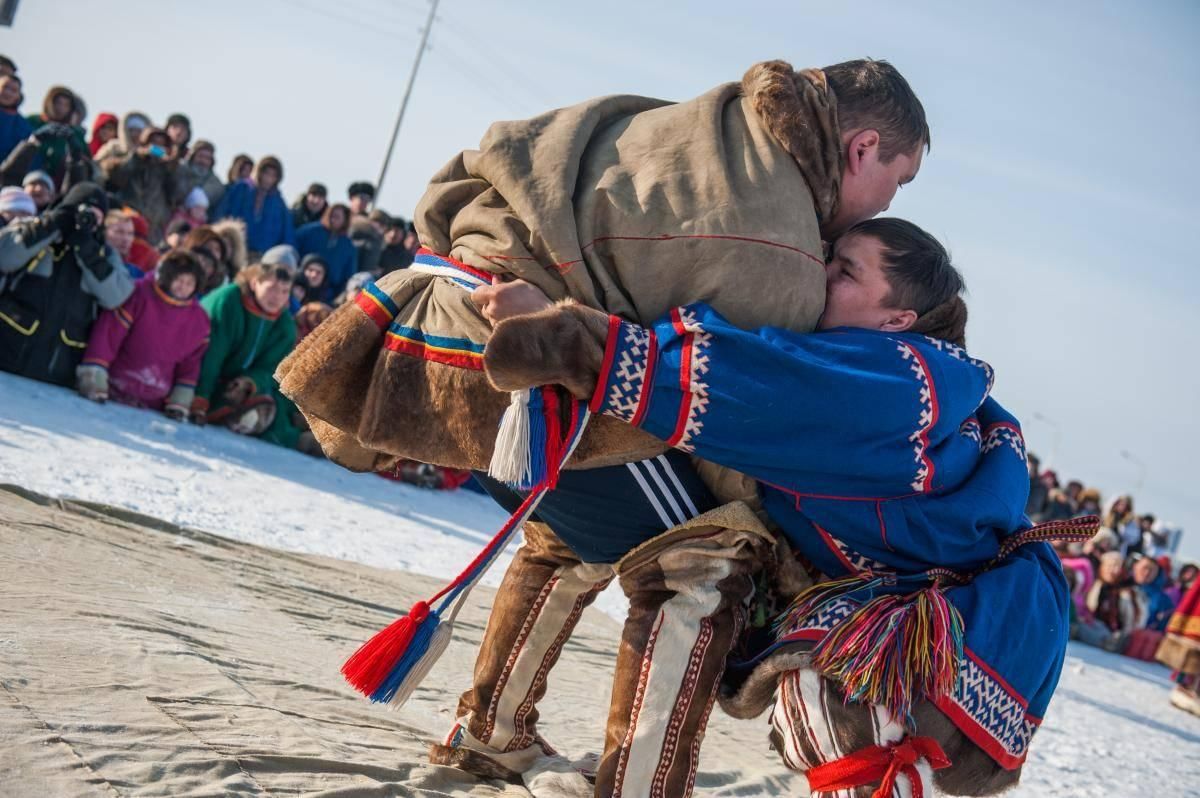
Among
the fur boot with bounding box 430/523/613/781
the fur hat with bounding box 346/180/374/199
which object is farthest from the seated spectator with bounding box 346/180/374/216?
the fur boot with bounding box 430/523/613/781

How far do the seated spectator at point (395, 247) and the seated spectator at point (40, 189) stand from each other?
151 inches

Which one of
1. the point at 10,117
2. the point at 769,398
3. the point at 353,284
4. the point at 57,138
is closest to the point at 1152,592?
the point at 353,284

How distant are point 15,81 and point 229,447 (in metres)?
3.35

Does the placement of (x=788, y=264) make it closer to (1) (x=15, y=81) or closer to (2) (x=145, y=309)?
(2) (x=145, y=309)

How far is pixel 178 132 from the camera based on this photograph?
31.0ft

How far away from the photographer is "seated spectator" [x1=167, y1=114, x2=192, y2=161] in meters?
9.20

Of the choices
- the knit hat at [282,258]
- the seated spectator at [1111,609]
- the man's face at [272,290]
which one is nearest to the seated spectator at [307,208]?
the knit hat at [282,258]

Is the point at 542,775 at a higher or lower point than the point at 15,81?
lower

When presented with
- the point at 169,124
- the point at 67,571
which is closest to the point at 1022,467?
the point at 67,571

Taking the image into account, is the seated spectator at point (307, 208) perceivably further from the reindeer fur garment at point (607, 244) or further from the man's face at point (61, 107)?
the reindeer fur garment at point (607, 244)

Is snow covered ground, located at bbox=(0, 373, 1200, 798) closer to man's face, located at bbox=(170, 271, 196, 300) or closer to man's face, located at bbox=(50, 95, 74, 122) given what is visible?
man's face, located at bbox=(170, 271, 196, 300)

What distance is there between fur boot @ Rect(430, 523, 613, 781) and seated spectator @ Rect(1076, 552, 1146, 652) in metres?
9.74

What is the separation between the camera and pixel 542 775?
2672 mm

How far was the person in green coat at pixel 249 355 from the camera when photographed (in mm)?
7246
